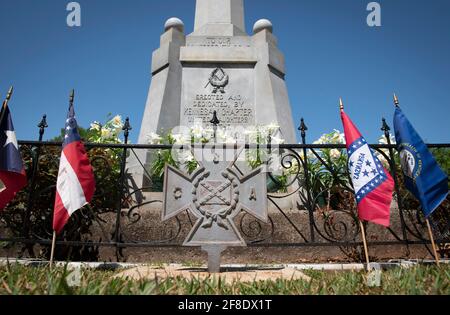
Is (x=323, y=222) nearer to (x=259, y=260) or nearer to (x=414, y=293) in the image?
(x=259, y=260)

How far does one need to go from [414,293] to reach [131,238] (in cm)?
348

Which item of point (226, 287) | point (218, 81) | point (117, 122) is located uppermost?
point (218, 81)

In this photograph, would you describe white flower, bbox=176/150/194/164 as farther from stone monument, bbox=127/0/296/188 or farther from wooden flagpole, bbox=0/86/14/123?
wooden flagpole, bbox=0/86/14/123

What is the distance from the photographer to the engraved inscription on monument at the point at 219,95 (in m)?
7.36

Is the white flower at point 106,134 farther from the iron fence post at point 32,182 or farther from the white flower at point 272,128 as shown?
the white flower at point 272,128

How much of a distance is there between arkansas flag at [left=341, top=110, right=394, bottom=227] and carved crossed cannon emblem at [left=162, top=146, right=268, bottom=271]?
3.97 feet

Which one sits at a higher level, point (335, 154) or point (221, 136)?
point (221, 136)

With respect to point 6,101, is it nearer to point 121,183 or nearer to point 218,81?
point 121,183

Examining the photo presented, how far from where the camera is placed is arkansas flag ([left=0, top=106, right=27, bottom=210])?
10.9 feet

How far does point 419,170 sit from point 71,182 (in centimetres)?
420

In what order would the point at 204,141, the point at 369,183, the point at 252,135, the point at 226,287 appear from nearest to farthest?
1. the point at 226,287
2. the point at 369,183
3. the point at 204,141
4. the point at 252,135

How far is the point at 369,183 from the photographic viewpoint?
138 inches

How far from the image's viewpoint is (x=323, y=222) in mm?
4273

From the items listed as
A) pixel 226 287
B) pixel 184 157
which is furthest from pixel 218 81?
pixel 226 287
